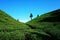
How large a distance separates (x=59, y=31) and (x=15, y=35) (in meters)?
10.6

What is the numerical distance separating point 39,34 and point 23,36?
3712 mm

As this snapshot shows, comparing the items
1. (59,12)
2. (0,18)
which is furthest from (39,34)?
(59,12)

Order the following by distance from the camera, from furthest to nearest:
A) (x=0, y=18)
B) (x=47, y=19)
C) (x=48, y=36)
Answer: (x=47, y=19) → (x=0, y=18) → (x=48, y=36)

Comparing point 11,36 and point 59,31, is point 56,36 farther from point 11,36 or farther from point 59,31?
point 11,36

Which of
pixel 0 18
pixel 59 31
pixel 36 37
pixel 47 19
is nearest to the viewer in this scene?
pixel 36 37

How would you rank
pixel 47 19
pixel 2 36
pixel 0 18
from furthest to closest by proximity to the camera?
pixel 47 19
pixel 0 18
pixel 2 36

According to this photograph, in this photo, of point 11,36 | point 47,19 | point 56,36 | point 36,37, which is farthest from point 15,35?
point 47,19

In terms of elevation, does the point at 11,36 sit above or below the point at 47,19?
below

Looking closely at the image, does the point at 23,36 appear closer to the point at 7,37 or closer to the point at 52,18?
the point at 7,37

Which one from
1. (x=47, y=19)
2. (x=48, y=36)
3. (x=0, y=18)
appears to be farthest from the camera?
(x=47, y=19)

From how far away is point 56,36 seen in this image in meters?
34.5

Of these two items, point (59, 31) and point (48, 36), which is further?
point (59, 31)

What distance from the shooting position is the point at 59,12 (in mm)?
58688

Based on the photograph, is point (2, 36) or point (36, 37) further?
point (36, 37)
